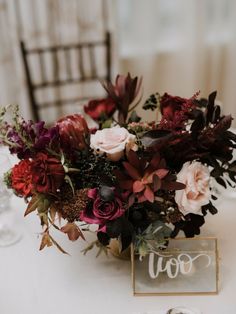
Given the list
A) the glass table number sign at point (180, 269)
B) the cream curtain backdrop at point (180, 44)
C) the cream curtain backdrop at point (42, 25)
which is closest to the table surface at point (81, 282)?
the glass table number sign at point (180, 269)

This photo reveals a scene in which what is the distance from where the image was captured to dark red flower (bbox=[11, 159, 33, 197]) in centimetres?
102

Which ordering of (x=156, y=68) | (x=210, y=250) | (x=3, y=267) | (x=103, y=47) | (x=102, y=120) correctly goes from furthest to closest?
(x=156, y=68)
(x=103, y=47)
(x=102, y=120)
(x=3, y=267)
(x=210, y=250)

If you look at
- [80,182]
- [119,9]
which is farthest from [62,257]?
[119,9]

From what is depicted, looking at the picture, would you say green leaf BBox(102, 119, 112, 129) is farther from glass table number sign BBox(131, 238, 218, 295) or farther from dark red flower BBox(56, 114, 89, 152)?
glass table number sign BBox(131, 238, 218, 295)

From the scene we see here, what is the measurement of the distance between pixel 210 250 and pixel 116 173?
303 millimetres

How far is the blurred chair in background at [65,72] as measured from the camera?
91.4 inches

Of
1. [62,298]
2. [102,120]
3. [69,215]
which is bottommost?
[62,298]

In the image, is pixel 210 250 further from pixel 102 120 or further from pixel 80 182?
pixel 102 120

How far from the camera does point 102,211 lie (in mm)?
975

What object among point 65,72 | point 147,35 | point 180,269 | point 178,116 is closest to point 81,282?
point 180,269

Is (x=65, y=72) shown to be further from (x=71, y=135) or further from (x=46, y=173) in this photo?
(x=46, y=173)

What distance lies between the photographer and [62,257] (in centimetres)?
121

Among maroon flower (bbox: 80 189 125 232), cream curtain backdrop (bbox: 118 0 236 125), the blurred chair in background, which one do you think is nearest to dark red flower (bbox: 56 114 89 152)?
maroon flower (bbox: 80 189 125 232)

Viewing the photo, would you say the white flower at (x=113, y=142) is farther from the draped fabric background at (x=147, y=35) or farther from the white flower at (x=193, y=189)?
the draped fabric background at (x=147, y=35)
